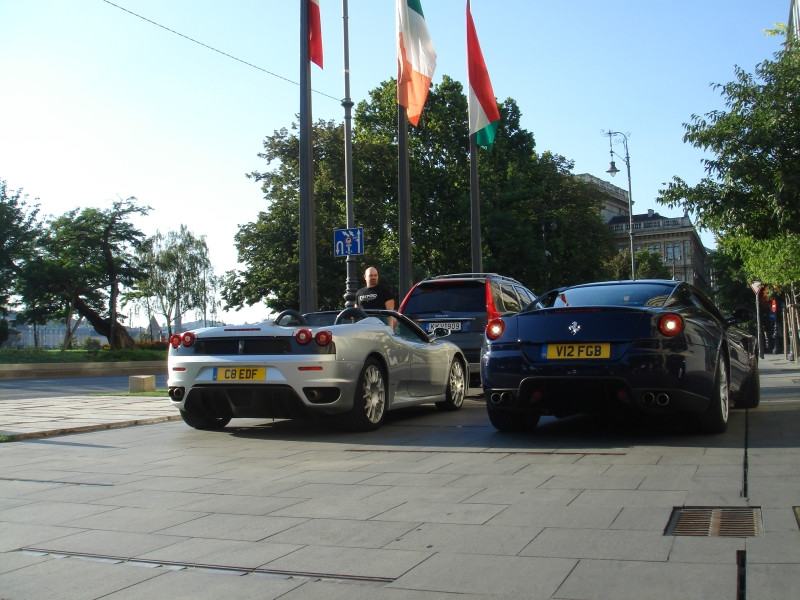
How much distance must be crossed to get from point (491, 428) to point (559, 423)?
789 millimetres

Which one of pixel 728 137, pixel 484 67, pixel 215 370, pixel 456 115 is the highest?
pixel 456 115

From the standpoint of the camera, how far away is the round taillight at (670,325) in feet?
23.7

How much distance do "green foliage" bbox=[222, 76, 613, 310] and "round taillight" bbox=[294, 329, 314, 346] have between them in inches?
1378

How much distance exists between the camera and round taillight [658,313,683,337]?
23.7 ft

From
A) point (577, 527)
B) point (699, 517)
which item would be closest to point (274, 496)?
point (577, 527)

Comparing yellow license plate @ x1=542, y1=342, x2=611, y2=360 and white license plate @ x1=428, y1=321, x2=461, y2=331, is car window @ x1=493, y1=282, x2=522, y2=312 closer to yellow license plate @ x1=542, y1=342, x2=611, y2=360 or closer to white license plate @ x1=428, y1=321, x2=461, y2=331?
white license plate @ x1=428, y1=321, x2=461, y2=331

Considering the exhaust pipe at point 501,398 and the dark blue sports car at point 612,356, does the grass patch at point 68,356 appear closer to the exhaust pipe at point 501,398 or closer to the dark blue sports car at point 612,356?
the exhaust pipe at point 501,398

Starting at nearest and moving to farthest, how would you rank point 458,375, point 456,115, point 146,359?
point 458,375 < point 146,359 < point 456,115

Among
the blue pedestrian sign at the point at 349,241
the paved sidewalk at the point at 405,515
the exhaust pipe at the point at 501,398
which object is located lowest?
the paved sidewalk at the point at 405,515

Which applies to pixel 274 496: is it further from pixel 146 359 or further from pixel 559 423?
pixel 146 359

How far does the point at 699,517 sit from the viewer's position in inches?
180

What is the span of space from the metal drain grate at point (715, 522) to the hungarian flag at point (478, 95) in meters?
19.2

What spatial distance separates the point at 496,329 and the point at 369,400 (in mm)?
1646

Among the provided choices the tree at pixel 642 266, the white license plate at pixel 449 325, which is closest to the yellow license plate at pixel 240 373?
the white license plate at pixel 449 325
